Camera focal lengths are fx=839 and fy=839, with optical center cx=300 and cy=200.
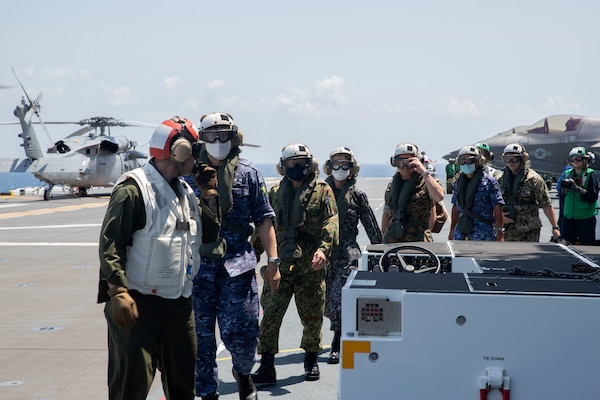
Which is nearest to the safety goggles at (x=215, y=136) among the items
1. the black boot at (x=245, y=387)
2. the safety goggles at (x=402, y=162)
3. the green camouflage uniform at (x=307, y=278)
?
the green camouflage uniform at (x=307, y=278)

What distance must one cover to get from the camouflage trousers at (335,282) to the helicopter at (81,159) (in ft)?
104

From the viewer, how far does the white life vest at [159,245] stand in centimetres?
463

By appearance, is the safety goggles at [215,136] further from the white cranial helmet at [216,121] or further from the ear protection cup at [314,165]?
the ear protection cup at [314,165]

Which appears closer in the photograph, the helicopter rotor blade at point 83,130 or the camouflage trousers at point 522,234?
the camouflage trousers at point 522,234

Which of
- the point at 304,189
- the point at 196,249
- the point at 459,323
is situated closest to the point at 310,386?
the point at 304,189

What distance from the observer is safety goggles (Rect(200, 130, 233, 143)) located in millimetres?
5809

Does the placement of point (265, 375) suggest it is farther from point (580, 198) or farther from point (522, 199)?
point (580, 198)

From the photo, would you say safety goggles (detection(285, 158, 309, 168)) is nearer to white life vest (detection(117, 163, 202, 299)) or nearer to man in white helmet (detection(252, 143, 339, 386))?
man in white helmet (detection(252, 143, 339, 386))

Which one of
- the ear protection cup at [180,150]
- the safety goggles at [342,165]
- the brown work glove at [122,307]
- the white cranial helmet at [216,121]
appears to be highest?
the white cranial helmet at [216,121]

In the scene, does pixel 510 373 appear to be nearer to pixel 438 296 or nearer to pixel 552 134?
pixel 438 296

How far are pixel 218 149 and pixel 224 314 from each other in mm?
1138

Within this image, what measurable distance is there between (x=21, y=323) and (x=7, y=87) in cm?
2654

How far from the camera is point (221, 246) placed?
560 cm

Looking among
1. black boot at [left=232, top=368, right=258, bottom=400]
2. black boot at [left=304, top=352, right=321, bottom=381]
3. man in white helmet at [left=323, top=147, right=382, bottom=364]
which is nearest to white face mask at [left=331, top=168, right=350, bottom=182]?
man in white helmet at [left=323, top=147, right=382, bottom=364]
